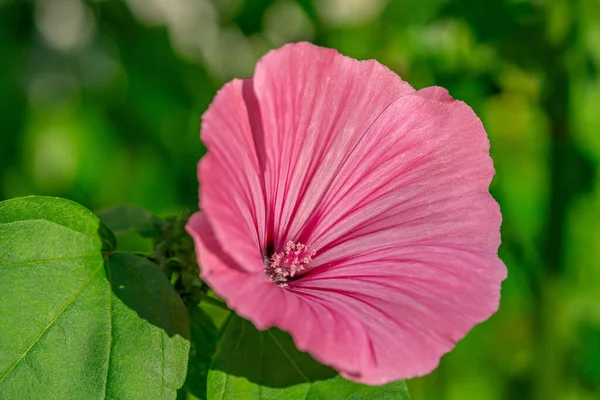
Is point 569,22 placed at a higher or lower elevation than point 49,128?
higher

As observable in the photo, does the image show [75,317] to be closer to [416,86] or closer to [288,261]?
[288,261]

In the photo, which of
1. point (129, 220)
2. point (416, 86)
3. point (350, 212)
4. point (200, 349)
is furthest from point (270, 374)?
point (416, 86)

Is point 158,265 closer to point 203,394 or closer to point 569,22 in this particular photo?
point 203,394

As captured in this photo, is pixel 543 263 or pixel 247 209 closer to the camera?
pixel 247 209

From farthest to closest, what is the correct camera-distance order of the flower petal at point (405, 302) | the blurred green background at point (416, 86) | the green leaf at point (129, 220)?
1. the blurred green background at point (416, 86)
2. the green leaf at point (129, 220)
3. the flower petal at point (405, 302)

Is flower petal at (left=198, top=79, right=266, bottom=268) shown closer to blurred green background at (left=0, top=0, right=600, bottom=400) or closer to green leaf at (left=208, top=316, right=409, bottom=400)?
green leaf at (left=208, top=316, right=409, bottom=400)

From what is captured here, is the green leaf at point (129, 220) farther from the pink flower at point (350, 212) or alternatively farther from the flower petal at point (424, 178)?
the flower petal at point (424, 178)

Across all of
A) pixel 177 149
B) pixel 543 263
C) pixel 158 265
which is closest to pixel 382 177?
pixel 158 265

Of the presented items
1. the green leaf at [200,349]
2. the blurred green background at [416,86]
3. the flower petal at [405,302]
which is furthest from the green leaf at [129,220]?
the blurred green background at [416,86]
